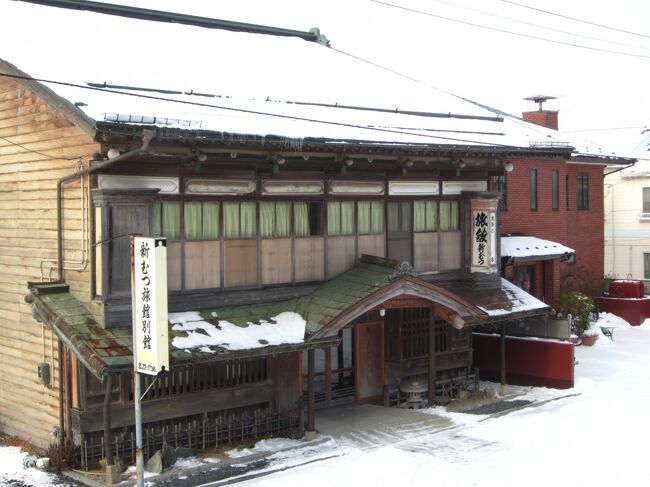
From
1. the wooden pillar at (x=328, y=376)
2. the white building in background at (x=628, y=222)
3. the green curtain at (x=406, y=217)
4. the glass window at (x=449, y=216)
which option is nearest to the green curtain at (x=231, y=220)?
the wooden pillar at (x=328, y=376)

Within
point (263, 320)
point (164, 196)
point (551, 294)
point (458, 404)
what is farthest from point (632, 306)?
point (164, 196)

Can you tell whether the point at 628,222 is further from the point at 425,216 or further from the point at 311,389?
the point at 311,389

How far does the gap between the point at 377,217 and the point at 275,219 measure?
10.0 feet

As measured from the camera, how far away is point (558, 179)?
30250 millimetres

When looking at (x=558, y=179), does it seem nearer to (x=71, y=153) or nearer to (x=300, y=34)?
(x=300, y=34)

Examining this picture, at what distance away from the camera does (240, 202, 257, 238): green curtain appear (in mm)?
16797

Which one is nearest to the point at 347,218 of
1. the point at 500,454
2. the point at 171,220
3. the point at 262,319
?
the point at 262,319

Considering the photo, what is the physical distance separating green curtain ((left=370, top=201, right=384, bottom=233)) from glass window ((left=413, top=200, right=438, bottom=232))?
3.45ft

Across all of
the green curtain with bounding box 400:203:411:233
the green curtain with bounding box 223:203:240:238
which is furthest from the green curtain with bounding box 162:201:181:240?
the green curtain with bounding box 400:203:411:233

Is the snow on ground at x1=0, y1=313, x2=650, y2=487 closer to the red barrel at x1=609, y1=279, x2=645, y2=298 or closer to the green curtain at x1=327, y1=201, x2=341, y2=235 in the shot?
the green curtain at x1=327, y1=201, x2=341, y2=235

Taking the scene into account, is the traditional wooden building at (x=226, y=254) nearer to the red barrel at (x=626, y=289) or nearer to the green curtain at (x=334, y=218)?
the green curtain at (x=334, y=218)

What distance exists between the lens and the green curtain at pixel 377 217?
758 inches

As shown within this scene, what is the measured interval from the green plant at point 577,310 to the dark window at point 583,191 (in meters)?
5.64

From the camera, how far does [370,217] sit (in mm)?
19219
